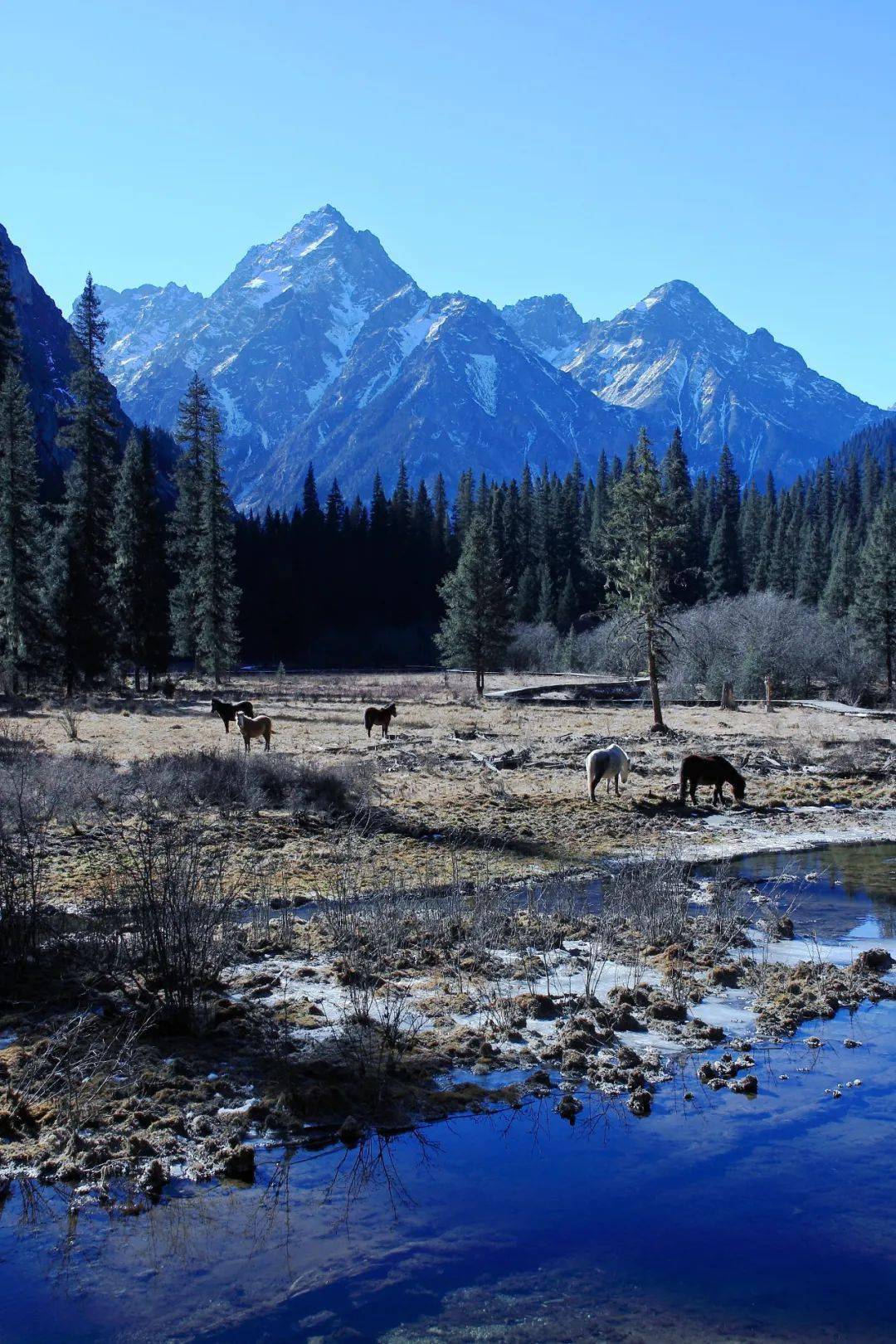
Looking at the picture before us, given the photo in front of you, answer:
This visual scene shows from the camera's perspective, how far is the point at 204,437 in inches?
2581

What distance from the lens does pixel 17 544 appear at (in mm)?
44438

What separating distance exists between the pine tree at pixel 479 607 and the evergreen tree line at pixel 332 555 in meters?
0.14

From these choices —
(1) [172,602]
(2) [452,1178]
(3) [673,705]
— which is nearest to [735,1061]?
(2) [452,1178]

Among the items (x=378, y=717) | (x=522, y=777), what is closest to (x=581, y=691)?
(x=378, y=717)

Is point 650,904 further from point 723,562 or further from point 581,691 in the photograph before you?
point 723,562

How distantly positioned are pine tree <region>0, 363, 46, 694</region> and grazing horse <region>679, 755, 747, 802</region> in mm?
30900

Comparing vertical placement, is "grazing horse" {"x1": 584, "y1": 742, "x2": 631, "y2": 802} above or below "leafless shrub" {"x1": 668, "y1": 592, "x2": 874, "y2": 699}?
below

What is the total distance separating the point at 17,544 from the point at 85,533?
16.8ft

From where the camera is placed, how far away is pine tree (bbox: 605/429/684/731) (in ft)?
127

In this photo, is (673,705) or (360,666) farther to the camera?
(360,666)

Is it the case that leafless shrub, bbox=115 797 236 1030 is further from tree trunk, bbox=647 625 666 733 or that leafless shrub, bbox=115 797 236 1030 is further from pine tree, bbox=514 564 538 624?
pine tree, bbox=514 564 538 624

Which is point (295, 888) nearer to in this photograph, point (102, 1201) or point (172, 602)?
point (102, 1201)

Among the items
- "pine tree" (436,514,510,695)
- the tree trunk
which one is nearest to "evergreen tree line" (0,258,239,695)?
"pine tree" (436,514,510,695)

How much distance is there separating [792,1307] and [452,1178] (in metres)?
2.25
